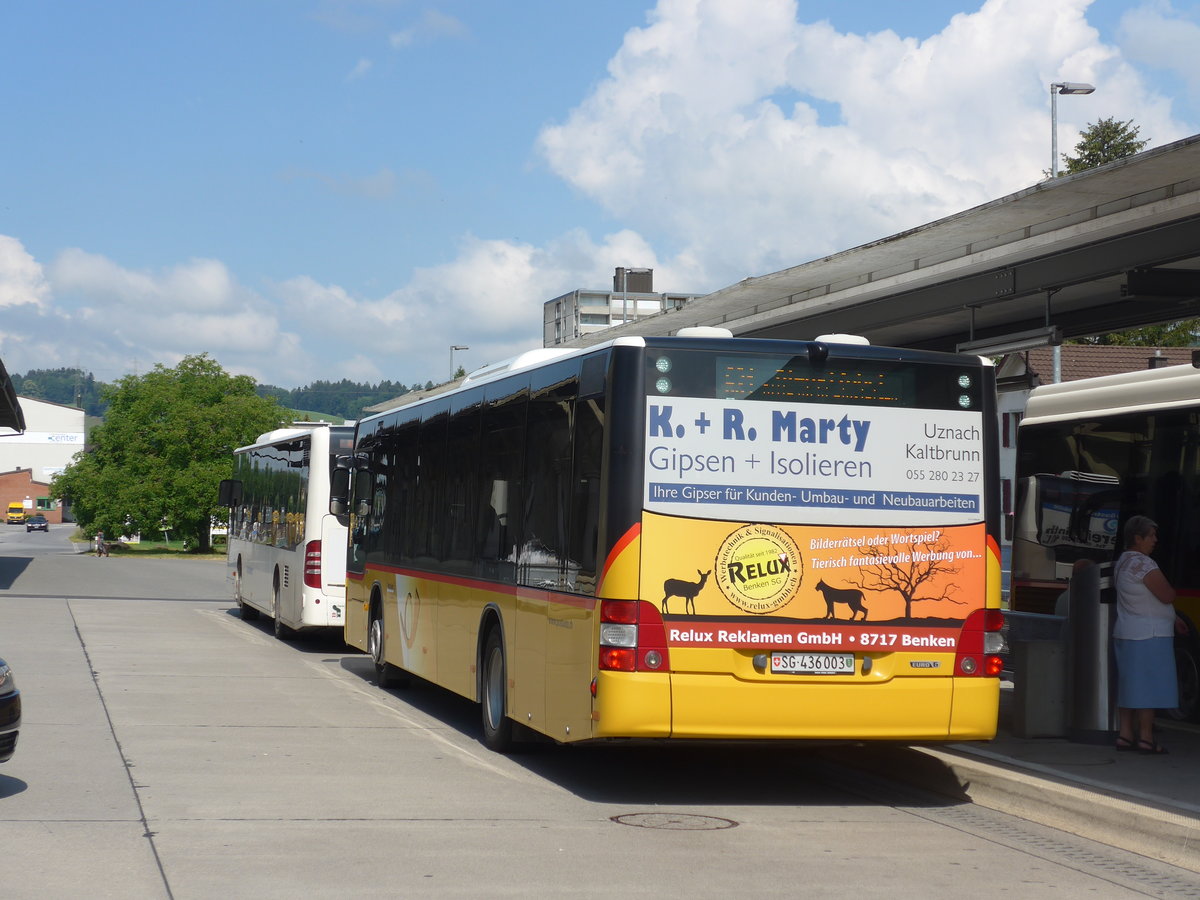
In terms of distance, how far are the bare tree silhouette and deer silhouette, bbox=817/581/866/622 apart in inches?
2.8

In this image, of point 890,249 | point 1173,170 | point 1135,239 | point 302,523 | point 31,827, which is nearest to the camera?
point 31,827

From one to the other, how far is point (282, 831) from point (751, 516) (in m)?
3.29

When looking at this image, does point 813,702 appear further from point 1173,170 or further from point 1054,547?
point 1054,547

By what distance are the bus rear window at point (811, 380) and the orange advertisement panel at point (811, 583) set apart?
80 centimetres

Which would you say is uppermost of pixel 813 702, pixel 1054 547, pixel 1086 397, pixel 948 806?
pixel 1086 397

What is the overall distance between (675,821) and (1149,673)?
395cm

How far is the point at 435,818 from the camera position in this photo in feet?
29.2

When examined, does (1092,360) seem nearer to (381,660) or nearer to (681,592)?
(381,660)

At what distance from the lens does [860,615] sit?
9609mm

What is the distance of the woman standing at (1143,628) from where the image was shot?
11.1 metres

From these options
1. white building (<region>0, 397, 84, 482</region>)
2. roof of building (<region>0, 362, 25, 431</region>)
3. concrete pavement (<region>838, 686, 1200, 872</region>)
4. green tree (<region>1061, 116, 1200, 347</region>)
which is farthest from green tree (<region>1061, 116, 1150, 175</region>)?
white building (<region>0, 397, 84, 482</region>)

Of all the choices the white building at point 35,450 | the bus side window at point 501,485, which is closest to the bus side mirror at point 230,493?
the bus side window at point 501,485

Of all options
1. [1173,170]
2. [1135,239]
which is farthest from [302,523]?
[1173,170]

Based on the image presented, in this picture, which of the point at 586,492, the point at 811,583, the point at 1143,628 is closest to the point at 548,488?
the point at 586,492
